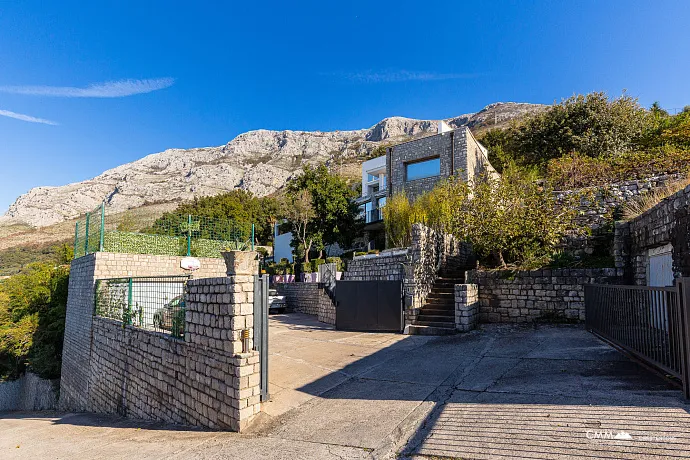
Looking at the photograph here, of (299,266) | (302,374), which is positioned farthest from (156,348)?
(299,266)

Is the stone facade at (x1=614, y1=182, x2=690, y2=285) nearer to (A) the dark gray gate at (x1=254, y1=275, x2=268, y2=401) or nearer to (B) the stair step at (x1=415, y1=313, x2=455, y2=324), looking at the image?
(B) the stair step at (x1=415, y1=313, x2=455, y2=324)

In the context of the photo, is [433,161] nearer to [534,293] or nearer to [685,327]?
[534,293]

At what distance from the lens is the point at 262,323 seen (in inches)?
211

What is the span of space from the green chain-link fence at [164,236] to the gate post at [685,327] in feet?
36.2

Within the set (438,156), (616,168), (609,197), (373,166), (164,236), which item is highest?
(373,166)

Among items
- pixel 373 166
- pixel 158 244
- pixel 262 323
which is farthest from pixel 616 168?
pixel 373 166

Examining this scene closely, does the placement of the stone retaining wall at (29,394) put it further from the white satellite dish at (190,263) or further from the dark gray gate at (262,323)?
the dark gray gate at (262,323)

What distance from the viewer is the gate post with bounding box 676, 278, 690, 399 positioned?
3.79 meters

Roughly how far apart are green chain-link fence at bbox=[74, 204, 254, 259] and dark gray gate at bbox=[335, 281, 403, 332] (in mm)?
4164

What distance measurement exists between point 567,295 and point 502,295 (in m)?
1.55

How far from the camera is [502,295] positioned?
34.0 feet

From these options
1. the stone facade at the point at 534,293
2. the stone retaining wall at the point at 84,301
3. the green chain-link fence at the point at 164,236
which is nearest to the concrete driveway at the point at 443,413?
the stone facade at the point at 534,293

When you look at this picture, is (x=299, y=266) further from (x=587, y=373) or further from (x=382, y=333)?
(x=587, y=373)

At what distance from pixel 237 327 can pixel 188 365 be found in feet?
5.28
